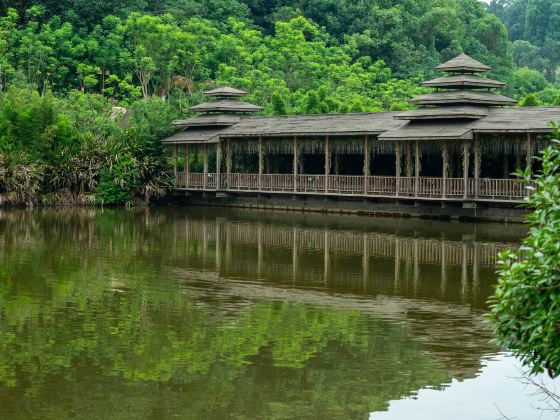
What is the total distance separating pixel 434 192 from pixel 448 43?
159 ft

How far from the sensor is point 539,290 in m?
8.17

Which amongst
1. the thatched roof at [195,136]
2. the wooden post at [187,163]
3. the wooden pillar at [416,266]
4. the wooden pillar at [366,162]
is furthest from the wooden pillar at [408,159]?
the wooden post at [187,163]

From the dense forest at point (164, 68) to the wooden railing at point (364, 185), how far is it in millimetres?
2676

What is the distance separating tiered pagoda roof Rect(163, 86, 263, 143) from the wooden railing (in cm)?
156

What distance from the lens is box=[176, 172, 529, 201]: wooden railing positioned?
30.7m

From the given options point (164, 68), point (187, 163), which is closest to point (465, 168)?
point (187, 163)

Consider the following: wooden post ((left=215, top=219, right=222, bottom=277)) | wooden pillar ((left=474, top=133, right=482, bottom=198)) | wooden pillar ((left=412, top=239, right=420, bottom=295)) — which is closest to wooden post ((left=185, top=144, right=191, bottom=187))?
wooden post ((left=215, top=219, right=222, bottom=277))

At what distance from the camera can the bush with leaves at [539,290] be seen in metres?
8.03

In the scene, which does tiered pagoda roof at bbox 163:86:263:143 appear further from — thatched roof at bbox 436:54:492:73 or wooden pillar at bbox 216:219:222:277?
wooden pillar at bbox 216:219:222:277

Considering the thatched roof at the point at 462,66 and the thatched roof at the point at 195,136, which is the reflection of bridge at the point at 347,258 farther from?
the thatched roof at the point at 195,136

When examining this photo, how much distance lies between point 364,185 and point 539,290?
85.4ft

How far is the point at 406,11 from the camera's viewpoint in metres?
76.1

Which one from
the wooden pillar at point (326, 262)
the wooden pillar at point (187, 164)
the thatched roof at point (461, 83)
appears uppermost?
the thatched roof at point (461, 83)

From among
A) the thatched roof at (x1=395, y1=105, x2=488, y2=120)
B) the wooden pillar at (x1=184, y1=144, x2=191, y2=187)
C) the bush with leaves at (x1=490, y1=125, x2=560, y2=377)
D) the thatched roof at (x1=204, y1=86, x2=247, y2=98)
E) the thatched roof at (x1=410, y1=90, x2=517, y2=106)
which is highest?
the thatched roof at (x1=204, y1=86, x2=247, y2=98)
